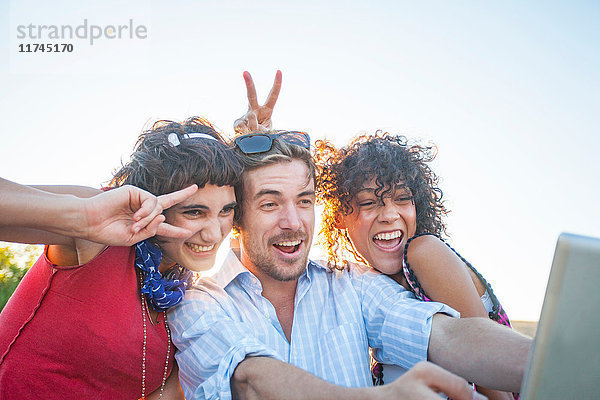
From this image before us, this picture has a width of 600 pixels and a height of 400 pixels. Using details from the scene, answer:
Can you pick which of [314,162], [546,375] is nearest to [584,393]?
[546,375]

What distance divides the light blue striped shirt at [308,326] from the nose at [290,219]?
0.27 m

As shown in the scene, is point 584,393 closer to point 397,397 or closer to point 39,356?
point 397,397

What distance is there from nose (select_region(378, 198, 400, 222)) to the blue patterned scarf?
1.20m

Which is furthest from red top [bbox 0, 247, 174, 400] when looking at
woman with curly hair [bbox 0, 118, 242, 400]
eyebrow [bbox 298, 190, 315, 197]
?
eyebrow [bbox 298, 190, 315, 197]

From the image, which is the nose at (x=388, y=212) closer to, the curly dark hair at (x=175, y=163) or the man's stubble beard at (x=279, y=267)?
the man's stubble beard at (x=279, y=267)

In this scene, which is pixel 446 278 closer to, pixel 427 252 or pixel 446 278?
pixel 446 278

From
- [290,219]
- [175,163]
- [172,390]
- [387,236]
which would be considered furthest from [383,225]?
[172,390]

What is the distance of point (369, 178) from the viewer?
276cm

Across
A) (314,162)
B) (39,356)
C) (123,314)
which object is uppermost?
(314,162)

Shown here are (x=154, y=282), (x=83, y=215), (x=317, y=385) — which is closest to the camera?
(x=317, y=385)

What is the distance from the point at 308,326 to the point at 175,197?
3.19 ft

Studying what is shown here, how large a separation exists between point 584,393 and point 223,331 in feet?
4.73

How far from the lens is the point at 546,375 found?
0.81 m

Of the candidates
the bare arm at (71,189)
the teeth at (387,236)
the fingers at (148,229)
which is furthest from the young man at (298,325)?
the bare arm at (71,189)
